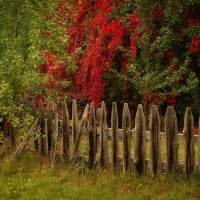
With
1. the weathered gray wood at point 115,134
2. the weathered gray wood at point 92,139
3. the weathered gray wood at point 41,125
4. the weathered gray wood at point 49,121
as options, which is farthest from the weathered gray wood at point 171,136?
the weathered gray wood at point 41,125

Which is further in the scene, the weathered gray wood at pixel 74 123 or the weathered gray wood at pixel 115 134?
the weathered gray wood at pixel 74 123

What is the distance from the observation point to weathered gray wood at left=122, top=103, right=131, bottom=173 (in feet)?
30.2

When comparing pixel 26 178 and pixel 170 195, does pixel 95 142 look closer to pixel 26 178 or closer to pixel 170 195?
pixel 26 178

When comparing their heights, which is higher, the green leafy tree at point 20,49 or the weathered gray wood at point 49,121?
the green leafy tree at point 20,49

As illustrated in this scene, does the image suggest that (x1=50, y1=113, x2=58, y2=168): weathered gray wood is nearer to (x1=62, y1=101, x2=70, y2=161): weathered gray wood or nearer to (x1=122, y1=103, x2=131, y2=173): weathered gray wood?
(x1=62, y1=101, x2=70, y2=161): weathered gray wood

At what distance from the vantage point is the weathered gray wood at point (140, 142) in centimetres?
904

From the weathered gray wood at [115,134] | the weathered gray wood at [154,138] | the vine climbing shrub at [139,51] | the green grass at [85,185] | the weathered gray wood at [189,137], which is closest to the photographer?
the green grass at [85,185]

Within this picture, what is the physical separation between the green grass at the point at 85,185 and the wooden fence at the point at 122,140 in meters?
0.25

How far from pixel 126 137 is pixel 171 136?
932 mm

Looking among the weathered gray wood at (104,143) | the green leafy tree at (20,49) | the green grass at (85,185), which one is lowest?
the green grass at (85,185)

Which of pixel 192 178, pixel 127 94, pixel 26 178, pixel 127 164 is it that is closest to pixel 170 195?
pixel 192 178

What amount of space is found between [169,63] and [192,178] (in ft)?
19.8

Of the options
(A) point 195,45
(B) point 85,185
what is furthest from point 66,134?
(A) point 195,45

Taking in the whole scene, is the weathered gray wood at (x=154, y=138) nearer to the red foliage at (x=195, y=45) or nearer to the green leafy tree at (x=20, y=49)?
the green leafy tree at (x=20, y=49)
